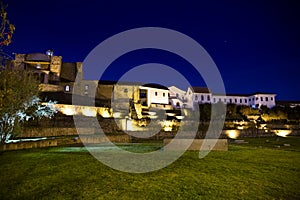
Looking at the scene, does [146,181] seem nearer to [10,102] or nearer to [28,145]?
[10,102]

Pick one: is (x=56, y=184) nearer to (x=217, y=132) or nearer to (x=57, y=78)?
(x=217, y=132)

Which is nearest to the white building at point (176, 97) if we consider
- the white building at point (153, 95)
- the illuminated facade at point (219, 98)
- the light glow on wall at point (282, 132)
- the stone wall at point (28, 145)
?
the illuminated facade at point (219, 98)

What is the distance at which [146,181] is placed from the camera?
6930 millimetres

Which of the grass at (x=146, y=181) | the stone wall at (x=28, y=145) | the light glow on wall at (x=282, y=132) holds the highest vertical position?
the grass at (x=146, y=181)

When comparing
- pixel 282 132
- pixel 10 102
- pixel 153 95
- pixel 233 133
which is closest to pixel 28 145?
pixel 10 102

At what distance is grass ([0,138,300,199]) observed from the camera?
19.3ft

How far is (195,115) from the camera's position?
60656mm

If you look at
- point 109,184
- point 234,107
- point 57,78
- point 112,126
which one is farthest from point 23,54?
point 234,107

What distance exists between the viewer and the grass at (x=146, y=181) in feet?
19.3

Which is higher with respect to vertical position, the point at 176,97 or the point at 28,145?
the point at 176,97

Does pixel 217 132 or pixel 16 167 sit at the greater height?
pixel 16 167

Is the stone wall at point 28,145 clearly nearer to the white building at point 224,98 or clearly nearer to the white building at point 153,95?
the white building at point 153,95

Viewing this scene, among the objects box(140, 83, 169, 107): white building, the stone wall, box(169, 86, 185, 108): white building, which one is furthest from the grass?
box(169, 86, 185, 108): white building

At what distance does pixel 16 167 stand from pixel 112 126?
2821 centimetres
